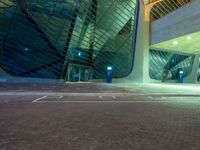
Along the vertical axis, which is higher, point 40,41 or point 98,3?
point 98,3

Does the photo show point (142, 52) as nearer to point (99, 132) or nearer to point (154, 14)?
point (154, 14)

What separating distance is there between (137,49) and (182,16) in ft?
24.6

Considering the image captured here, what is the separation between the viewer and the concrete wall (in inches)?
861

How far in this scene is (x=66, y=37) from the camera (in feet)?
82.7

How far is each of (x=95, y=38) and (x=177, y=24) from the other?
1051 centimetres

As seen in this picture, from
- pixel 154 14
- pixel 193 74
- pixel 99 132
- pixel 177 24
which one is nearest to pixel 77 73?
pixel 154 14

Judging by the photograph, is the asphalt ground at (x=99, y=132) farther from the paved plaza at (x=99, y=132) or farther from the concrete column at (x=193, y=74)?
the concrete column at (x=193, y=74)

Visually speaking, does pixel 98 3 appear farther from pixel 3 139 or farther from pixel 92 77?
pixel 3 139

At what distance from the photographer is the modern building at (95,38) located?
22578 mm

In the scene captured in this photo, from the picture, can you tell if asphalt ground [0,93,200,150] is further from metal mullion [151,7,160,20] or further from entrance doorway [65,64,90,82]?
metal mullion [151,7,160,20]

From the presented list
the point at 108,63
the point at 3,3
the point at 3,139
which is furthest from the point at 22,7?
the point at 3,139

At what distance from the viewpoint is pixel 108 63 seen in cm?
3058

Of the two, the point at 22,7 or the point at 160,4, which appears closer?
the point at 22,7

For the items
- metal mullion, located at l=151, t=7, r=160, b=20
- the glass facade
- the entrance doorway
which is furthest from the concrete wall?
the entrance doorway
